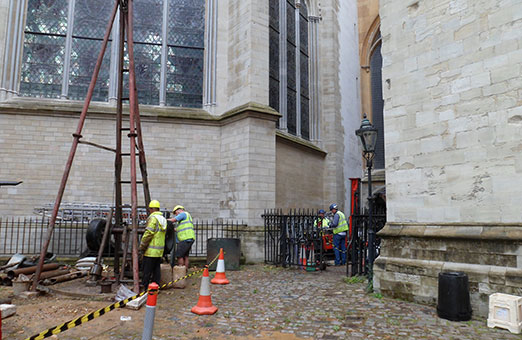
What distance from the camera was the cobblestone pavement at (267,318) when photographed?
4.75 meters

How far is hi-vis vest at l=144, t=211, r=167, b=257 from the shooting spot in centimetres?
664

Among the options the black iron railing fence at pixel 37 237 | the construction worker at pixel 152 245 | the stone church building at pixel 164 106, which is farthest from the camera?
the stone church building at pixel 164 106

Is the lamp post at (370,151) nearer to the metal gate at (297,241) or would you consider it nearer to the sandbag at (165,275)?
the metal gate at (297,241)

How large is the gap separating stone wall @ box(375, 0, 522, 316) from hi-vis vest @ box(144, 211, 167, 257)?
3932 millimetres

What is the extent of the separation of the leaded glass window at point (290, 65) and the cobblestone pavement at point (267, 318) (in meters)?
9.20

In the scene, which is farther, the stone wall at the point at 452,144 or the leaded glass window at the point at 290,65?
the leaded glass window at the point at 290,65

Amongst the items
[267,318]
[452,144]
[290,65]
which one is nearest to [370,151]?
[452,144]

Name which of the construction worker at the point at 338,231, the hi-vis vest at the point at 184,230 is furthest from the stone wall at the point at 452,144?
the hi-vis vest at the point at 184,230

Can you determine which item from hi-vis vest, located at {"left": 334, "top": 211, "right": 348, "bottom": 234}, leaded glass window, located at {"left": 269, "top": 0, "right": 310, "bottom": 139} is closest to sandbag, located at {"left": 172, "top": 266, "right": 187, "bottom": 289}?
hi-vis vest, located at {"left": 334, "top": 211, "right": 348, "bottom": 234}

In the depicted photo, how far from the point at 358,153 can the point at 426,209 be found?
519 inches

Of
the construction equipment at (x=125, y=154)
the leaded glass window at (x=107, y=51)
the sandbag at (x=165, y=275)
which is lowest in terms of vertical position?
the sandbag at (x=165, y=275)

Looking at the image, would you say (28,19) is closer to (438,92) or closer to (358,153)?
(438,92)

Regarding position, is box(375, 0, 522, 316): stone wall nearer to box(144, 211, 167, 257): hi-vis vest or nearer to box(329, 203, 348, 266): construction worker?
box(329, 203, 348, 266): construction worker

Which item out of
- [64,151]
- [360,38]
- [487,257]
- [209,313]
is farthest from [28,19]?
[360,38]
